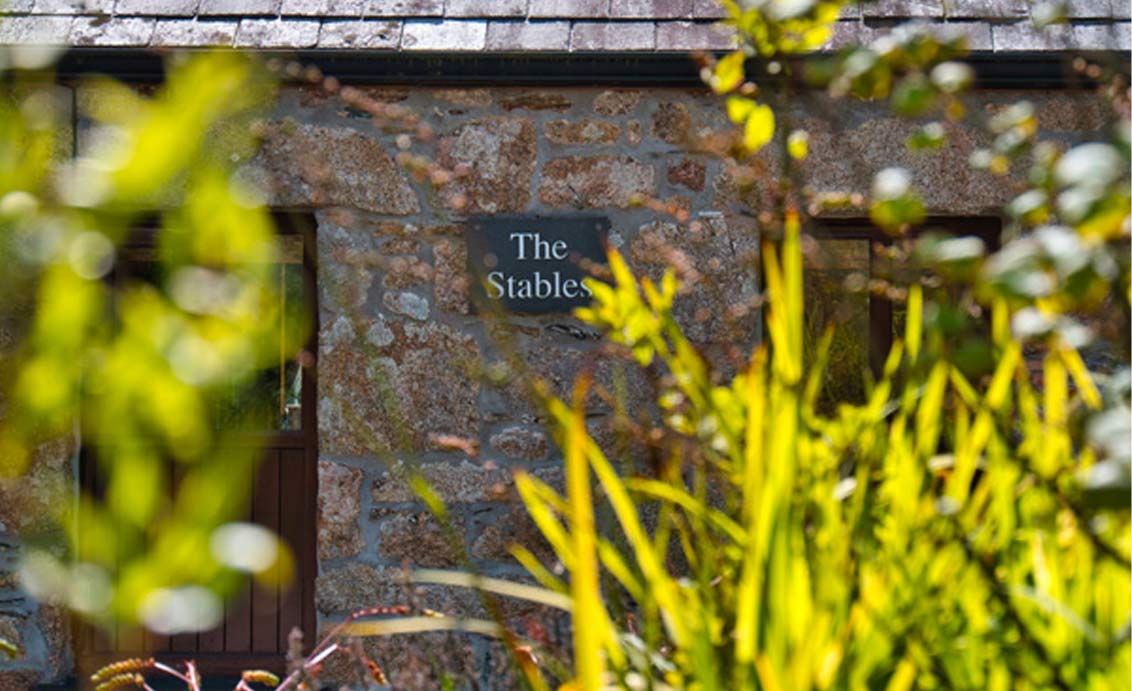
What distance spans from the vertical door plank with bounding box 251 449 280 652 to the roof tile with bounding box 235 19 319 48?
1.45 metres

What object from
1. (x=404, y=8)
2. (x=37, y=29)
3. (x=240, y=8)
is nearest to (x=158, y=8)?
(x=240, y=8)

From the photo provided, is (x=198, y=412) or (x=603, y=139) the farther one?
(x=603, y=139)

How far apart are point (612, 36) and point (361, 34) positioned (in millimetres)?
838

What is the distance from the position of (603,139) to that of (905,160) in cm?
104

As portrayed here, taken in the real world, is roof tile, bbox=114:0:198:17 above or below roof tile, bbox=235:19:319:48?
above

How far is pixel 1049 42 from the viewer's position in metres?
5.01

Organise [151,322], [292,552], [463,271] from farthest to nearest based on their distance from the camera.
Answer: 1. [292,552]
2. [463,271]
3. [151,322]

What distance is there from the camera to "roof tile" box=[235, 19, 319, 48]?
4902 mm

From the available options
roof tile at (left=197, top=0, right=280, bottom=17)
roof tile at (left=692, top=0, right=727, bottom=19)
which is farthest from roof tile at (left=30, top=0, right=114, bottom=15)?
roof tile at (left=692, top=0, right=727, bottom=19)

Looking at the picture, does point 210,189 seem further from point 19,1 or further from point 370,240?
point 19,1

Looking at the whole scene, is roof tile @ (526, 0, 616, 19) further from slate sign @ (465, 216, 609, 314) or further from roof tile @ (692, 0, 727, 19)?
slate sign @ (465, 216, 609, 314)

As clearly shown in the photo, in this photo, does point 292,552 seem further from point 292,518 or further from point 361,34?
point 361,34

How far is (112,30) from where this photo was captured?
16.3 ft

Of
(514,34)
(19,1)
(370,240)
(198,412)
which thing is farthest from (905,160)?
(198,412)
